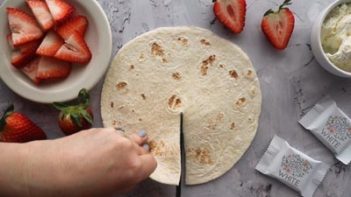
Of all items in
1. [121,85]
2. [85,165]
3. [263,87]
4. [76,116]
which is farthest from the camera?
[263,87]

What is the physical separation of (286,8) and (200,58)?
331 mm

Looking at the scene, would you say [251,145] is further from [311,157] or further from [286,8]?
[286,8]

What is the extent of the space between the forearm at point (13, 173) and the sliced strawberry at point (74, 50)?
322mm

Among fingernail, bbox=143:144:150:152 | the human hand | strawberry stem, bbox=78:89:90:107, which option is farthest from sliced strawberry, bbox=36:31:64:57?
fingernail, bbox=143:144:150:152

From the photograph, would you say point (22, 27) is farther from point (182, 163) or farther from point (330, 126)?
point (330, 126)

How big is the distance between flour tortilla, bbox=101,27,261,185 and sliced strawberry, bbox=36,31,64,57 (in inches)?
7.1

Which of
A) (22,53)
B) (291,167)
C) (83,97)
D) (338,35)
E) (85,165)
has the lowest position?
(291,167)

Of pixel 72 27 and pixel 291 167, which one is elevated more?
pixel 72 27

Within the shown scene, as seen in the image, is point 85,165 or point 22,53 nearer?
point 85,165

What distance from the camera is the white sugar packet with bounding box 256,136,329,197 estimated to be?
64.2 inches

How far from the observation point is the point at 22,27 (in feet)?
4.74

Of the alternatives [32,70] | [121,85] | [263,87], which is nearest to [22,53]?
[32,70]

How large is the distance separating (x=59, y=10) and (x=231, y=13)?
1.78 feet

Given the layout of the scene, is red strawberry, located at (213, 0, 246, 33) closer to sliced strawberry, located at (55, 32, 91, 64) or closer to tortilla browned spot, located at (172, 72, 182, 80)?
tortilla browned spot, located at (172, 72, 182, 80)
